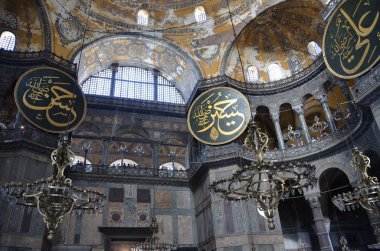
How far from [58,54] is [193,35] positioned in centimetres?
605

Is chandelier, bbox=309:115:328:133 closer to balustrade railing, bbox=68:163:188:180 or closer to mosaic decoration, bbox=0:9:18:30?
balustrade railing, bbox=68:163:188:180

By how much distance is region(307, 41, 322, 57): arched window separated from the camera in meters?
12.5

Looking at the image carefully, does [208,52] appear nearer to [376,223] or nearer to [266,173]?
[376,223]

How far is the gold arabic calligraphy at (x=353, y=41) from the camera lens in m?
7.96

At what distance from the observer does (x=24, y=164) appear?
29.1 ft

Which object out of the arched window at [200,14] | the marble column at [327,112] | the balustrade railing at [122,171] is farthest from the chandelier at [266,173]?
the arched window at [200,14]

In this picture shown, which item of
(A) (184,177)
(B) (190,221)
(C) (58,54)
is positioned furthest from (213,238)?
(C) (58,54)

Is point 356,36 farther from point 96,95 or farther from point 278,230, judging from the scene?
point 96,95

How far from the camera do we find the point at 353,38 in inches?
339

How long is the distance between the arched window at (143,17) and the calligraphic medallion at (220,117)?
5.33 m

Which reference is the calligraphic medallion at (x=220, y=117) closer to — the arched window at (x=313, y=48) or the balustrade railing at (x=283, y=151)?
the balustrade railing at (x=283, y=151)

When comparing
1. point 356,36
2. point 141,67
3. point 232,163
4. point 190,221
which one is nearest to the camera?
point 356,36

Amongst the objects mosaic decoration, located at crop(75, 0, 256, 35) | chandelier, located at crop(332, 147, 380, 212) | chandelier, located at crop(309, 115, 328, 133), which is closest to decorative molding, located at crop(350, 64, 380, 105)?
chandelier, located at crop(309, 115, 328, 133)

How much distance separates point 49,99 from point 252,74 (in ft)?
28.3
